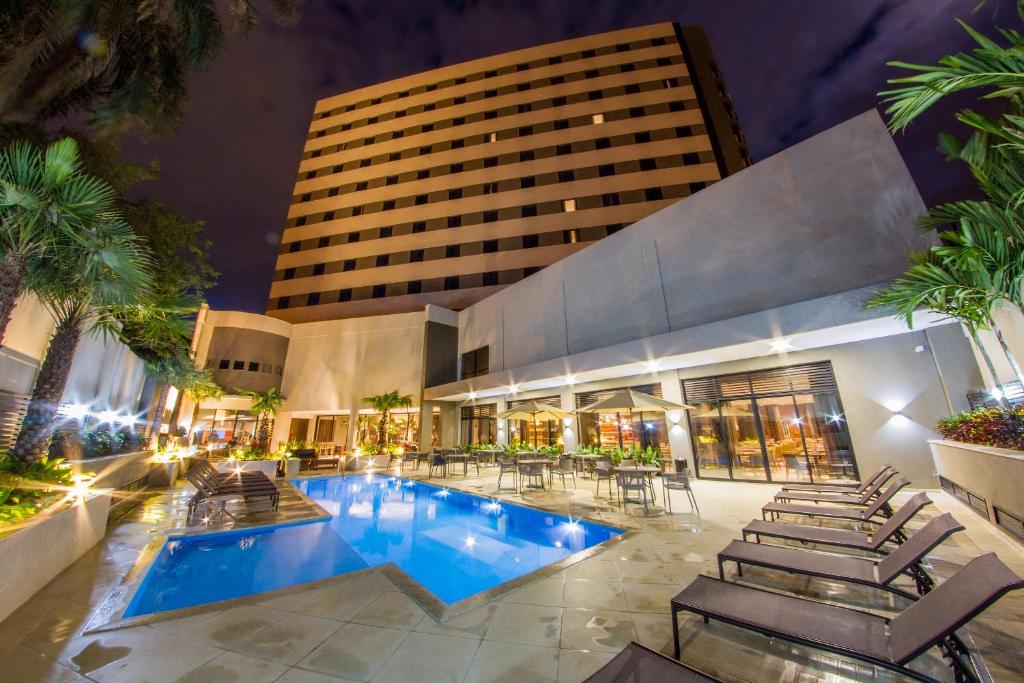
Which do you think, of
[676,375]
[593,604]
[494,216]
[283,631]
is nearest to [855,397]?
[676,375]

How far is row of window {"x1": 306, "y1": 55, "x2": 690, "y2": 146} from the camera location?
28328mm

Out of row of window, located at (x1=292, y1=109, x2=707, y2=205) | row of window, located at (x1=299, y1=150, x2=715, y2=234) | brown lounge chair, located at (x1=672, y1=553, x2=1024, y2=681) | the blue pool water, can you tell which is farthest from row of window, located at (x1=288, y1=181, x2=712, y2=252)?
brown lounge chair, located at (x1=672, y1=553, x2=1024, y2=681)

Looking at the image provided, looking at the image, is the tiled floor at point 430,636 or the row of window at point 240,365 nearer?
the tiled floor at point 430,636

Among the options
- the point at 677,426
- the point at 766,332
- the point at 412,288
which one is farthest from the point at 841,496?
the point at 412,288

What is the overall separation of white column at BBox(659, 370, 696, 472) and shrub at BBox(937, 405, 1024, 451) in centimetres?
578

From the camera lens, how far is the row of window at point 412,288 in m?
24.9

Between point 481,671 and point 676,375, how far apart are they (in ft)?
38.0

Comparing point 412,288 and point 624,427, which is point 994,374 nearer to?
point 624,427

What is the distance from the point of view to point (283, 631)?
3.12 m

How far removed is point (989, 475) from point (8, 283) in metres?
13.2

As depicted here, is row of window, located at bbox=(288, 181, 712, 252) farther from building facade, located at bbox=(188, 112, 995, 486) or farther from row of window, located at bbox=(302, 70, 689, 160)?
building facade, located at bbox=(188, 112, 995, 486)

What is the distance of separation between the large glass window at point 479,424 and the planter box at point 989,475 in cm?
1568

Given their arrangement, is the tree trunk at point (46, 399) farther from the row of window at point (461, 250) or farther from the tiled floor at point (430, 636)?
the row of window at point (461, 250)

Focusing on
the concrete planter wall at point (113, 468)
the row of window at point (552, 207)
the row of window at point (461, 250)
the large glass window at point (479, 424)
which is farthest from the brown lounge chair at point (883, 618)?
the row of window at point (552, 207)
